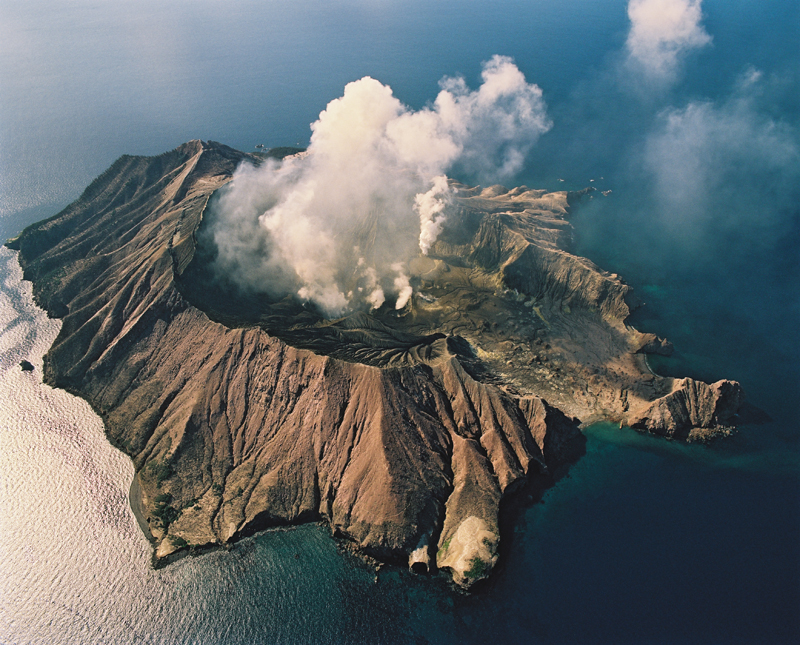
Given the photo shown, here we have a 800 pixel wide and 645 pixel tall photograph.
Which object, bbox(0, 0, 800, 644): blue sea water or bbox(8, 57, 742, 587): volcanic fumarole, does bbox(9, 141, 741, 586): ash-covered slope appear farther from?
bbox(0, 0, 800, 644): blue sea water

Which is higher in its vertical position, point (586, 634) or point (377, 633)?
point (586, 634)

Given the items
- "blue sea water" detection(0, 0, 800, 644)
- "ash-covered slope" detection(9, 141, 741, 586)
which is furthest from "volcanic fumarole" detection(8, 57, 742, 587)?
"blue sea water" detection(0, 0, 800, 644)

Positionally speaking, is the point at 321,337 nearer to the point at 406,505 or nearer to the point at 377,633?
the point at 406,505

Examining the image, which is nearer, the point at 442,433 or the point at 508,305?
the point at 442,433

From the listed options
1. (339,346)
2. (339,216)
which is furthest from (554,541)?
(339,216)

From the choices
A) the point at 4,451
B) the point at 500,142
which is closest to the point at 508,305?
the point at 4,451

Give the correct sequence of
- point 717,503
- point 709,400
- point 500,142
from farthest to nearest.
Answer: point 500,142, point 709,400, point 717,503

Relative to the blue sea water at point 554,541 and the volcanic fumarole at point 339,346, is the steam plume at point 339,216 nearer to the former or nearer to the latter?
the volcanic fumarole at point 339,346

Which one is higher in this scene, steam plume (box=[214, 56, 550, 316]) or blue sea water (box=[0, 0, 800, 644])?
steam plume (box=[214, 56, 550, 316])
